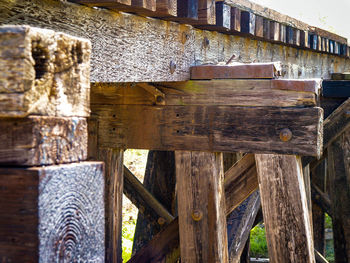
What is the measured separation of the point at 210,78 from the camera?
3.42 meters

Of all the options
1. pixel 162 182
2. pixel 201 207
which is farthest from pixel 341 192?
pixel 201 207

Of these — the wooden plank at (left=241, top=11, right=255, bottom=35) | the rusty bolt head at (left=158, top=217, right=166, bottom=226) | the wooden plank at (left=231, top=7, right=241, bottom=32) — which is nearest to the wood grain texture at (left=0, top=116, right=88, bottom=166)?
the wooden plank at (left=231, top=7, right=241, bottom=32)

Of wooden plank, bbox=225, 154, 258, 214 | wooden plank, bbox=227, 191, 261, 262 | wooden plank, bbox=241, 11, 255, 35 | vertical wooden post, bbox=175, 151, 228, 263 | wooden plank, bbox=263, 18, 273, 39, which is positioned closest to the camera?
vertical wooden post, bbox=175, 151, 228, 263

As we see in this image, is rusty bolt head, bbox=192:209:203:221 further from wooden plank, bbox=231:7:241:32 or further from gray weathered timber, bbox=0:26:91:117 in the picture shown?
gray weathered timber, bbox=0:26:91:117

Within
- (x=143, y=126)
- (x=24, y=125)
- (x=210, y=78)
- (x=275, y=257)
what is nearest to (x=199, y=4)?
(x=210, y=78)

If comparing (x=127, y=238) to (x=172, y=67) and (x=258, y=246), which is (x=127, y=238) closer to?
(x=258, y=246)

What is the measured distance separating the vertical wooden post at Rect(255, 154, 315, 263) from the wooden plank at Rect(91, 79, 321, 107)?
325 mm

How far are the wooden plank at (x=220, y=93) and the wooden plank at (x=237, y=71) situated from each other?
0.05ft

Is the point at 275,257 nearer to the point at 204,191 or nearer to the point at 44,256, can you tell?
the point at 204,191

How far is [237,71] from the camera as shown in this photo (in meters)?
3.32

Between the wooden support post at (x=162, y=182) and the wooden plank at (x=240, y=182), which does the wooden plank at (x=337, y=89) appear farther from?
Answer: the wooden plank at (x=240, y=182)

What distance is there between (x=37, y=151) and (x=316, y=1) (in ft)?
381

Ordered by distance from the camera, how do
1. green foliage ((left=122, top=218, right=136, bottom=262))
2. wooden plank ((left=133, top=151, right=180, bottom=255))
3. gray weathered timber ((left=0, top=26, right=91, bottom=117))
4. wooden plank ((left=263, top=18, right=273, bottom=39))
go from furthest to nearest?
green foliage ((left=122, top=218, right=136, bottom=262))
wooden plank ((left=133, top=151, right=180, bottom=255))
wooden plank ((left=263, top=18, right=273, bottom=39))
gray weathered timber ((left=0, top=26, right=91, bottom=117))

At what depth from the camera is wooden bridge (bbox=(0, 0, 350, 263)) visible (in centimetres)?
116
